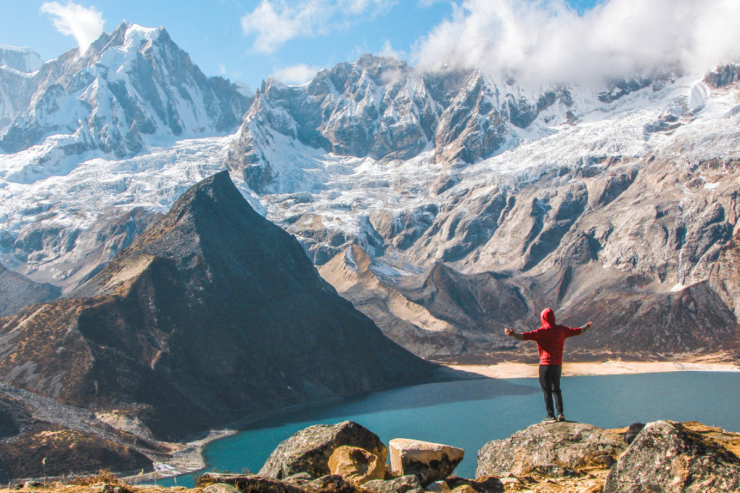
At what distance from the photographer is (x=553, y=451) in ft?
49.6

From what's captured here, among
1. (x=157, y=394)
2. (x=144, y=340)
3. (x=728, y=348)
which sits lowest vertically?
(x=728, y=348)

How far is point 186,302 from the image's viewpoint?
113812 mm

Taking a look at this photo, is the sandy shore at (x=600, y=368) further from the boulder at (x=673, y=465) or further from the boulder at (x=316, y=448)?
the boulder at (x=673, y=465)

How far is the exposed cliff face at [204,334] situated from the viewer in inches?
3445

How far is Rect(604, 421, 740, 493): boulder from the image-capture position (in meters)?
9.20

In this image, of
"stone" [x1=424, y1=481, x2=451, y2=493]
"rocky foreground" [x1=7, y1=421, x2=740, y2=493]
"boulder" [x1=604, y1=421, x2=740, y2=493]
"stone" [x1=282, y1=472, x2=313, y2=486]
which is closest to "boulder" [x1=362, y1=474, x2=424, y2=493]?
"rocky foreground" [x1=7, y1=421, x2=740, y2=493]

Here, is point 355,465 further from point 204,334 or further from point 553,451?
point 204,334

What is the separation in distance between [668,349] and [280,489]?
20732 centimetres

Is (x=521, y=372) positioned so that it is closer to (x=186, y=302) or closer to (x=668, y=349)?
(x=668, y=349)

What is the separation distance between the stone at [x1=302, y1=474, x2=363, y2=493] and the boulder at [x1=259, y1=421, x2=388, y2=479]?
3.21 metres

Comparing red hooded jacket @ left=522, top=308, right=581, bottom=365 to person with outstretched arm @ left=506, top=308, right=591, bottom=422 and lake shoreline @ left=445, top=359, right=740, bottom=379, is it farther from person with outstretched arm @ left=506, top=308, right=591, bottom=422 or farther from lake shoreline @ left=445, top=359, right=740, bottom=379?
lake shoreline @ left=445, top=359, right=740, bottom=379

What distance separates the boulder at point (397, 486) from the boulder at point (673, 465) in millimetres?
4168

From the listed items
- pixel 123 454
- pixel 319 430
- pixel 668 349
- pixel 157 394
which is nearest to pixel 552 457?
pixel 319 430

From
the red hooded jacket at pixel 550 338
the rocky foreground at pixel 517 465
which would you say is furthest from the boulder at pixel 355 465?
the red hooded jacket at pixel 550 338
